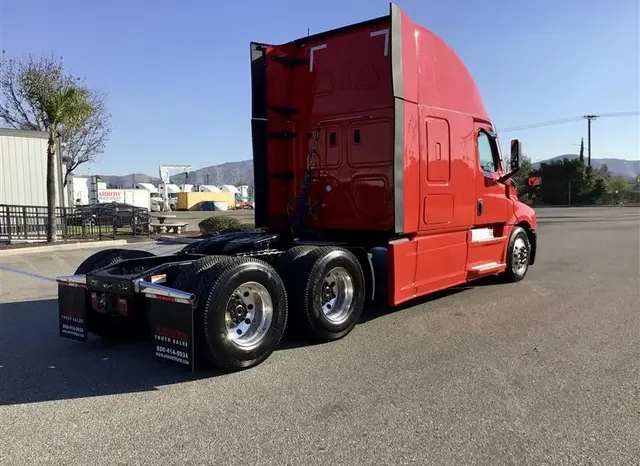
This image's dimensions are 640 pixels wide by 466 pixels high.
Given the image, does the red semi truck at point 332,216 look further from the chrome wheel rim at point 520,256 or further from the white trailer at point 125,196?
the white trailer at point 125,196

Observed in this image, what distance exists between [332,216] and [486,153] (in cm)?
287

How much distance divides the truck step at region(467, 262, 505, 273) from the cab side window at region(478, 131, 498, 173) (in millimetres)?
1498

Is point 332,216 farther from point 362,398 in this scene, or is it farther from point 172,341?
point 362,398

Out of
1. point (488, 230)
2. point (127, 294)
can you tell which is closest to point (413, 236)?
point (488, 230)

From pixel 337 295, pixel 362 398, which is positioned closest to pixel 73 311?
pixel 337 295

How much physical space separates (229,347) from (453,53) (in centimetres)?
533

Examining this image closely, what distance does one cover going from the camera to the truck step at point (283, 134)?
7797 millimetres

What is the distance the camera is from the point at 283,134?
785cm

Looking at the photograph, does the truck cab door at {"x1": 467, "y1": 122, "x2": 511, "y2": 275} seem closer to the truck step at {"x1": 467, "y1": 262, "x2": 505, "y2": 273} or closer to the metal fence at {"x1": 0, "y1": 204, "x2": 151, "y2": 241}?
the truck step at {"x1": 467, "y1": 262, "x2": 505, "y2": 273}

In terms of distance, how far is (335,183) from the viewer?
24.3 ft

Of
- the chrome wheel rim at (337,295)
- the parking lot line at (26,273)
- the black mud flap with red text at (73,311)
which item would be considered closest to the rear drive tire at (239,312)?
the chrome wheel rim at (337,295)

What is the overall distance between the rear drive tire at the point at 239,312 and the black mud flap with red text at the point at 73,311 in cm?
153

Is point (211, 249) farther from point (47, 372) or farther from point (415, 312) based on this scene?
point (415, 312)

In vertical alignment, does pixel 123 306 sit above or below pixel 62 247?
above
